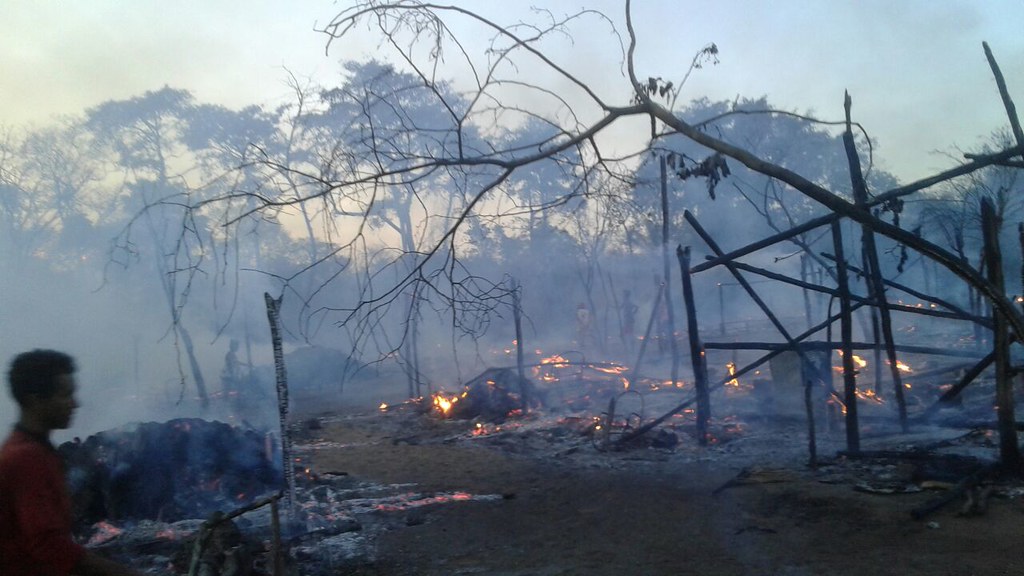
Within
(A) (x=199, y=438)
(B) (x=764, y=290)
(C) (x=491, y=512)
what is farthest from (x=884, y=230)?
(B) (x=764, y=290)

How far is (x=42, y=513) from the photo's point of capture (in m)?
2.55

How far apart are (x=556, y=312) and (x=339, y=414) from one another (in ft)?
56.2

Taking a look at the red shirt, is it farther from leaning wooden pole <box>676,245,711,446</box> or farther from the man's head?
leaning wooden pole <box>676,245,711,446</box>

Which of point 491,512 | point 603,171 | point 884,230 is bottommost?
point 491,512

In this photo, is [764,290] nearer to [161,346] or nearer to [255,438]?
[161,346]

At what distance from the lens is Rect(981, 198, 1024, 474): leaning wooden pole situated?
22.7 feet

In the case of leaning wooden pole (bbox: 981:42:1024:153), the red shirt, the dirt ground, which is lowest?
the dirt ground

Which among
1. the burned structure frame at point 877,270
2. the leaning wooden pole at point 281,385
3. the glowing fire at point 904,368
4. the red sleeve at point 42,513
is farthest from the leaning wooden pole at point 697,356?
the red sleeve at point 42,513

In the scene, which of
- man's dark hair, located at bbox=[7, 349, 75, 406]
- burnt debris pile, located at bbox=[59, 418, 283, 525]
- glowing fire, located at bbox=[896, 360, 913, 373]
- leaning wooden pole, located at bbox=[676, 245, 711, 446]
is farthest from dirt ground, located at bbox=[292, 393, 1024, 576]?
glowing fire, located at bbox=[896, 360, 913, 373]

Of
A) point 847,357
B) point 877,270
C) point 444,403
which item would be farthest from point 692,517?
point 444,403

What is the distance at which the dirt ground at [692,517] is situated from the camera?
5.98 m

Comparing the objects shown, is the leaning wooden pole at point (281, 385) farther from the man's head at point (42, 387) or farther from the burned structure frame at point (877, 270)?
the burned structure frame at point (877, 270)

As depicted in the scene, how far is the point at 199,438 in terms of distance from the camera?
9.80 metres

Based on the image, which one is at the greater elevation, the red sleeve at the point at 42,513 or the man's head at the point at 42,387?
the man's head at the point at 42,387
